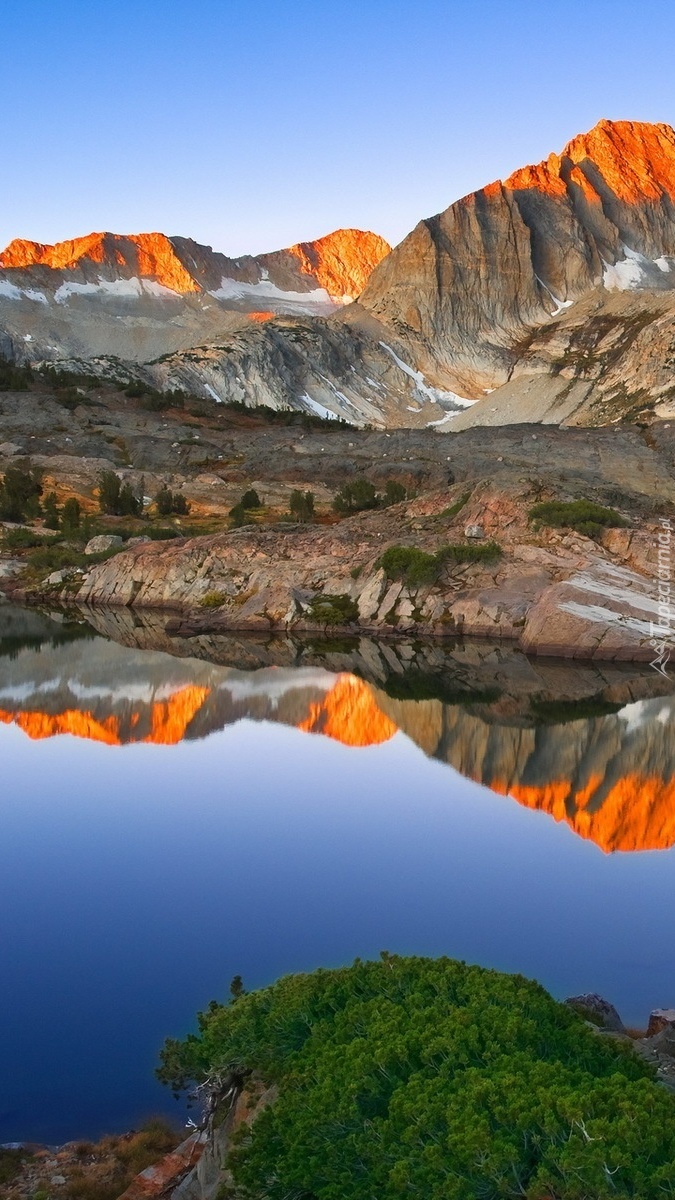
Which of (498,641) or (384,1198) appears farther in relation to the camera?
(498,641)

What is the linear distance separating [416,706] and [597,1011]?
75.5 feet

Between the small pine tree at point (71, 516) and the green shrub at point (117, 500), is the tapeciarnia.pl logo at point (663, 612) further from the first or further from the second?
the green shrub at point (117, 500)

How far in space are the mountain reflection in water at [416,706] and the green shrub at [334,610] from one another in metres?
2.45

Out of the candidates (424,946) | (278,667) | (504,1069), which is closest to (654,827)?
(424,946)

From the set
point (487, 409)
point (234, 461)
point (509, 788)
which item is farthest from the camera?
point (487, 409)

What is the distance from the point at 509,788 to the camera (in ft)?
80.7

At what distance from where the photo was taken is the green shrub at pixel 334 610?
1951 inches

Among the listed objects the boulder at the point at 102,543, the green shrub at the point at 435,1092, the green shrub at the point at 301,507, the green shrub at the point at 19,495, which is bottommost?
the green shrub at the point at 435,1092

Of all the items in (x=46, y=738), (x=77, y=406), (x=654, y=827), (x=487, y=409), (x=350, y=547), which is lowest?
(x=46, y=738)

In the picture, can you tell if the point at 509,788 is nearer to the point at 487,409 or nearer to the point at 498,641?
the point at 498,641

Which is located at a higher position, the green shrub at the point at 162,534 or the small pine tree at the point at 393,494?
the small pine tree at the point at 393,494

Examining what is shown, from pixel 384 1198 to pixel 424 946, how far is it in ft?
27.4

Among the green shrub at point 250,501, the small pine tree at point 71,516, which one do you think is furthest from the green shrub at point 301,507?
the small pine tree at point 71,516

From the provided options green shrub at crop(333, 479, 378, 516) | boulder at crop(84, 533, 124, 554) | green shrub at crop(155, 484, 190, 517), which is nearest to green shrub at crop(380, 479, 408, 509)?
green shrub at crop(333, 479, 378, 516)
